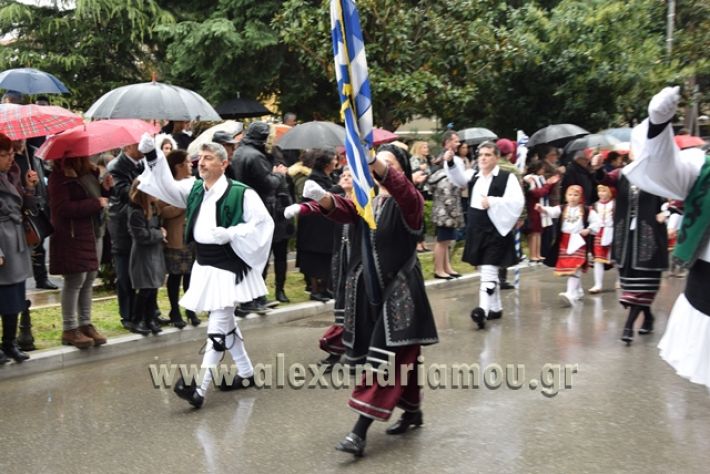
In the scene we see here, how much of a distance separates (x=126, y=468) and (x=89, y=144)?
3524 mm

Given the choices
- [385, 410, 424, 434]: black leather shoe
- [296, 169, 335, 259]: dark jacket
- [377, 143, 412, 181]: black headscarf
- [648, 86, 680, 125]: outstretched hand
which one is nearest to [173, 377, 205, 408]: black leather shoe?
[385, 410, 424, 434]: black leather shoe

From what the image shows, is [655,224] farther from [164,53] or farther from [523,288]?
[164,53]

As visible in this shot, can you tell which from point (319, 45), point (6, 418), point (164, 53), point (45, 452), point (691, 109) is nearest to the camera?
point (45, 452)

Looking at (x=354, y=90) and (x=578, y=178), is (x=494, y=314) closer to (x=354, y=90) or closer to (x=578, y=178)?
(x=578, y=178)

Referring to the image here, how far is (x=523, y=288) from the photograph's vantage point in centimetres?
1323

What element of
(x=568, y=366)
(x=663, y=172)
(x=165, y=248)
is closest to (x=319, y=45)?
(x=165, y=248)

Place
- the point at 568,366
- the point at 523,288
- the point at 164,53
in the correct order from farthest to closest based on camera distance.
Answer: the point at 164,53, the point at 523,288, the point at 568,366

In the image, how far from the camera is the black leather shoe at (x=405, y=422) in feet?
20.7

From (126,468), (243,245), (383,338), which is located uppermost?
(243,245)

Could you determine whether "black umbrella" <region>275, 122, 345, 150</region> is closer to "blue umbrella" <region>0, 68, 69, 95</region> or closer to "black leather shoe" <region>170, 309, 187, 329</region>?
"blue umbrella" <region>0, 68, 69, 95</region>

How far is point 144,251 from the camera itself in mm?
9180

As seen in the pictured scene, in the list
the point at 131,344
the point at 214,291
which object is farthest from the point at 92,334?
the point at 214,291

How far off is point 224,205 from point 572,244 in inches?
237

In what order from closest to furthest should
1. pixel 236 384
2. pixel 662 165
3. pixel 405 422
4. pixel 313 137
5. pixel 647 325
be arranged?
pixel 662 165
pixel 405 422
pixel 236 384
pixel 647 325
pixel 313 137
